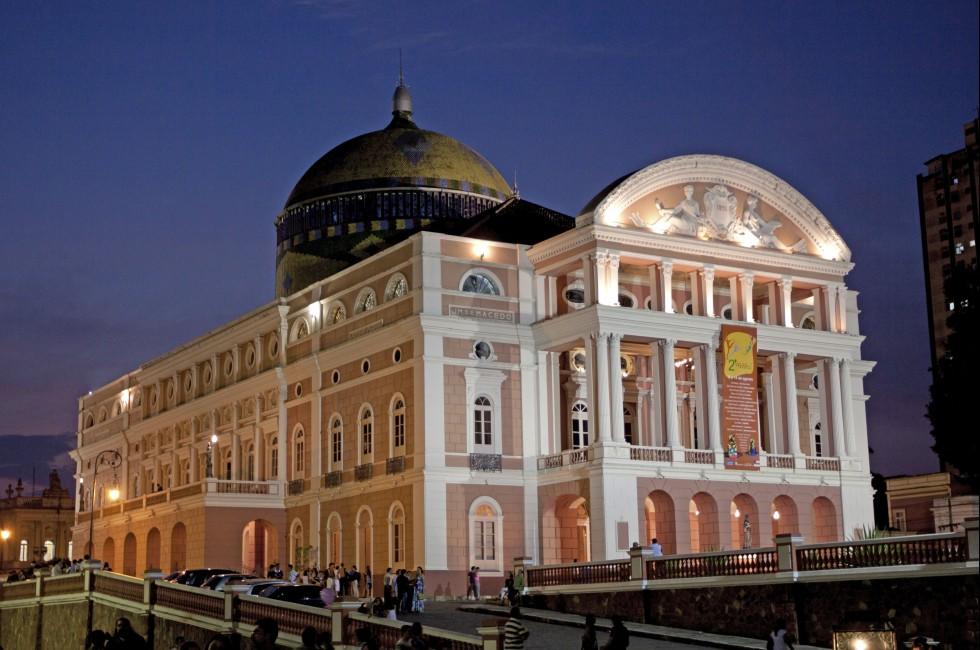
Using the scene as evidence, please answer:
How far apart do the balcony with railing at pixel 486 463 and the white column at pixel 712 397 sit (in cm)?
662

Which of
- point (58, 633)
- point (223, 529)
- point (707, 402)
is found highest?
point (707, 402)

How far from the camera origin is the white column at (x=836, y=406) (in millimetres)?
48500

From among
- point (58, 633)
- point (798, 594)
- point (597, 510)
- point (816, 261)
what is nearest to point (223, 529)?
point (58, 633)

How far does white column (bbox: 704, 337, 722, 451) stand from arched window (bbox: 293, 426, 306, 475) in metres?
14.9

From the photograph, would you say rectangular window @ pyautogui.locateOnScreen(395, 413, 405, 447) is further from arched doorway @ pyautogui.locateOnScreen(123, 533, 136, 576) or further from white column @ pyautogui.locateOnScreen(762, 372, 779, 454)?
arched doorway @ pyautogui.locateOnScreen(123, 533, 136, 576)

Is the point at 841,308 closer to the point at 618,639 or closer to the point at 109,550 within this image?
the point at 618,639

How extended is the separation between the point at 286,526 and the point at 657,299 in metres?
16.0

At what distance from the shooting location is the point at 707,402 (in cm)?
4647

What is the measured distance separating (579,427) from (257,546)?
46.4ft

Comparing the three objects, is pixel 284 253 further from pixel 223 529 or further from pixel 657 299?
pixel 657 299

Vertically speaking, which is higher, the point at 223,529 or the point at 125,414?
the point at 125,414

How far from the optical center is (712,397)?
46.4 meters

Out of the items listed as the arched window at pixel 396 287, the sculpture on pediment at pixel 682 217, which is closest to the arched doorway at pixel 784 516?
the sculpture on pediment at pixel 682 217

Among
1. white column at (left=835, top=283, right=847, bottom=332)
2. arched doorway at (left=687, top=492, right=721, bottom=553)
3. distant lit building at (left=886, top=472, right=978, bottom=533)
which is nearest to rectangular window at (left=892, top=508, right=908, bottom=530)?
distant lit building at (left=886, top=472, right=978, bottom=533)
